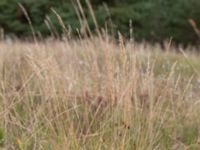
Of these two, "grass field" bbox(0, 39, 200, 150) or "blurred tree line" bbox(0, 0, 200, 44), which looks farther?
"blurred tree line" bbox(0, 0, 200, 44)

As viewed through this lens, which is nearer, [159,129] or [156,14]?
[159,129]

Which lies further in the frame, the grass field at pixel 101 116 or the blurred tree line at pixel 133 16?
the blurred tree line at pixel 133 16

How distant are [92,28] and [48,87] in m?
10.7

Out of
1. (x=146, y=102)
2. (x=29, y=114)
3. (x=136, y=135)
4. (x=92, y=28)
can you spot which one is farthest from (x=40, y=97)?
(x=92, y=28)

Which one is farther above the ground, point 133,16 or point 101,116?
point 101,116

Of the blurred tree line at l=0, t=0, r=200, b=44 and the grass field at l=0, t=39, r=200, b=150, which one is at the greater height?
the grass field at l=0, t=39, r=200, b=150

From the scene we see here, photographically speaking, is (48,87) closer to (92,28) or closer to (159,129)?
(159,129)

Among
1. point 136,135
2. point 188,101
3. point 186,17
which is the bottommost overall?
point 186,17

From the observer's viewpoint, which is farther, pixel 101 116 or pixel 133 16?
pixel 133 16

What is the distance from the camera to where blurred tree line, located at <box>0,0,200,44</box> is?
1375 cm

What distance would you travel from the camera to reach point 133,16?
14.1 metres

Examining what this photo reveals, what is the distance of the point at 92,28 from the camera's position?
46.4ft

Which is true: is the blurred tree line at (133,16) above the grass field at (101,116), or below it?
below

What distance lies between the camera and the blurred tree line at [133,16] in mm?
13750
